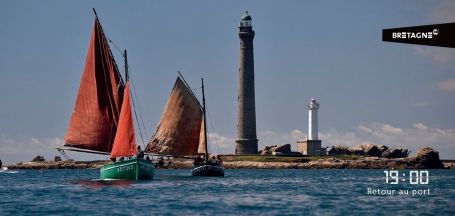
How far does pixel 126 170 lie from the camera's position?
7369cm

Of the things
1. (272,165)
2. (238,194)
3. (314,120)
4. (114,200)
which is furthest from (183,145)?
(314,120)

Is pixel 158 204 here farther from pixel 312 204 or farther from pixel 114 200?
pixel 312 204

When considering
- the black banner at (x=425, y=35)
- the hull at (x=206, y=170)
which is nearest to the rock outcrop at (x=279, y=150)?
the hull at (x=206, y=170)

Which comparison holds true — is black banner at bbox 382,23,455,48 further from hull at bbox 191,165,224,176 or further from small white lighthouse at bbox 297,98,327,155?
small white lighthouse at bbox 297,98,327,155

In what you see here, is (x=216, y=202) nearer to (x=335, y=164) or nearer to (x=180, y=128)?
(x=180, y=128)

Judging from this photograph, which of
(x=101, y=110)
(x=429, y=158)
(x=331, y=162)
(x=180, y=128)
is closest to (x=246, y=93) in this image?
(x=331, y=162)

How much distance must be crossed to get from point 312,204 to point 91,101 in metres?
26.7

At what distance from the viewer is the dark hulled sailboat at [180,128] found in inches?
3435

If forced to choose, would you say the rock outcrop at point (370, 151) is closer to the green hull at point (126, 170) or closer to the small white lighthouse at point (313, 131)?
the small white lighthouse at point (313, 131)

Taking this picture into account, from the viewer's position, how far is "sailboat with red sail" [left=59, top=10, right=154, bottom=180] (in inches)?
2781

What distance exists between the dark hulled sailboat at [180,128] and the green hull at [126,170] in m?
10.7

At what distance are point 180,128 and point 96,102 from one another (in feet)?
59.9

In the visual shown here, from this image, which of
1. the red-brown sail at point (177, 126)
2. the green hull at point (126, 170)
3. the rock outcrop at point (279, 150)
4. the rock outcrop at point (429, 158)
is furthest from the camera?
the rock outcrop at point (279, 150)

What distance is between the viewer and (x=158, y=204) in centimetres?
5072
